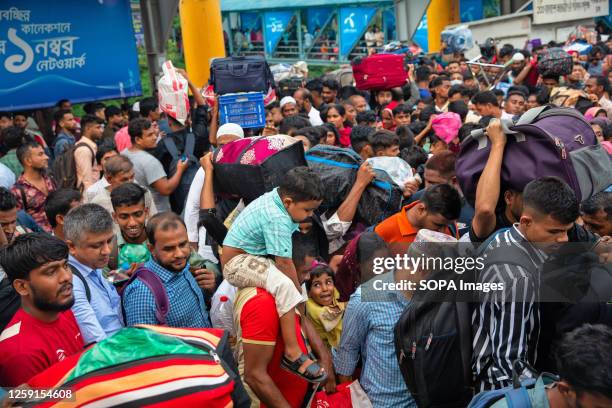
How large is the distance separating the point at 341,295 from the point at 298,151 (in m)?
0.92

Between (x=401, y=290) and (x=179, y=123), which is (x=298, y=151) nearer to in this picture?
(x=401, y=290)

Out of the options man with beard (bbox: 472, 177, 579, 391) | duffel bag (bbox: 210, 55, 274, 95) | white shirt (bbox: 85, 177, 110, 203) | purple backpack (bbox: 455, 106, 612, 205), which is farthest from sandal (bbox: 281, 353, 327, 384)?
duffel bag (bbox: 210, 55, 274, 95)

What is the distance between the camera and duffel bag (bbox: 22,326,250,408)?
1900mm

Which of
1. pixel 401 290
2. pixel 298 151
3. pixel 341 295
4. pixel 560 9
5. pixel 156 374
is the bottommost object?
pixel 341 295

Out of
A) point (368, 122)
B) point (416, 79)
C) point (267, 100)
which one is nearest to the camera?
point (368, 122)

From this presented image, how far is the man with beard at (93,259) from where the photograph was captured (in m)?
3.15

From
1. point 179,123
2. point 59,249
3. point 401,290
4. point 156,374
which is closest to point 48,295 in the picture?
point 59,249

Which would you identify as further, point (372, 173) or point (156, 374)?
point (372, 173)

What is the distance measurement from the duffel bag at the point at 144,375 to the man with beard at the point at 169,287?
3.23 feet

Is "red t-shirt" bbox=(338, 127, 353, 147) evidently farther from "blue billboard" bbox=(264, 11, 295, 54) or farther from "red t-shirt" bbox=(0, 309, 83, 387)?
"blue billboard" bbox=(264, 11, 295, 54)

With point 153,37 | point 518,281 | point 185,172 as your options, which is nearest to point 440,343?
point 518,281

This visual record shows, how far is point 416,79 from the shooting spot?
36.8 ft

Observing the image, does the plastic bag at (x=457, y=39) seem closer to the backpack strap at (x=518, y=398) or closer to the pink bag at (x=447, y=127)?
the pink bag at (x=447, y=127)

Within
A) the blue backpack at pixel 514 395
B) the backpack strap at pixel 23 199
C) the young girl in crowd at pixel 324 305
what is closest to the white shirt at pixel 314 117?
the backpack strap at pixel 23 199
